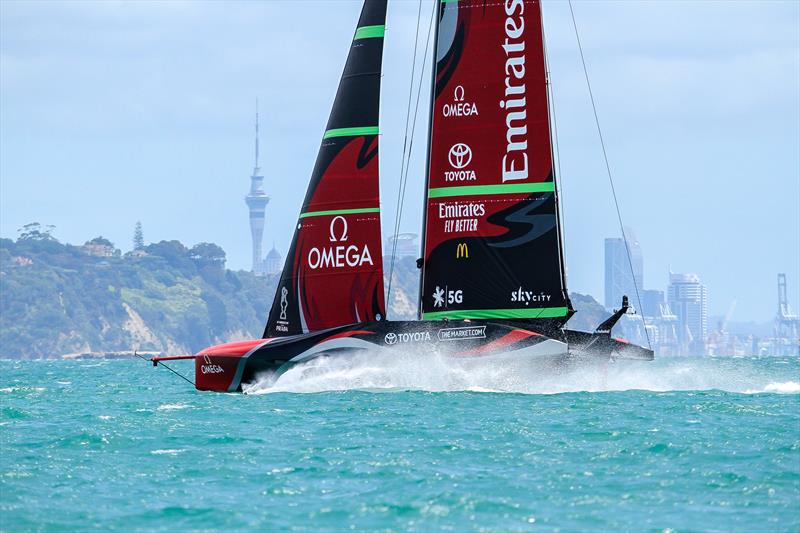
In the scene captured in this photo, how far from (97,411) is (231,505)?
11.6m

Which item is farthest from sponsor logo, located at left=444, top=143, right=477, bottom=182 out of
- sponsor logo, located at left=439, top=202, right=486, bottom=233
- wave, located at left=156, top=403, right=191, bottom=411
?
wave, located at left=156, top=403, right=191, bottom=411

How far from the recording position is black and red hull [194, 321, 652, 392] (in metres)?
24.9

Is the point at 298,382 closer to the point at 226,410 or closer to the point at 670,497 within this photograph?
the point at 226,410

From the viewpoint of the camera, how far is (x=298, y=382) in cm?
2589

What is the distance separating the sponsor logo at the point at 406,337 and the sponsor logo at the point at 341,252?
2057 mm

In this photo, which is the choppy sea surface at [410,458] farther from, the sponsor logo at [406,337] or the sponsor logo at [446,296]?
the sponsor logo at [446,296]

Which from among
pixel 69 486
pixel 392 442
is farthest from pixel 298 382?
pixel 69 486

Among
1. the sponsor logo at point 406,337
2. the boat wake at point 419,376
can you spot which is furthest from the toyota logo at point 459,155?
the boat wake at point 419,376

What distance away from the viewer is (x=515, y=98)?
25.7 meters

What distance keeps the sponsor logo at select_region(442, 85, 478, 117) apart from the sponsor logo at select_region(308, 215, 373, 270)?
2.81m

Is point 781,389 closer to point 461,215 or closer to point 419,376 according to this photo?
point 461,215

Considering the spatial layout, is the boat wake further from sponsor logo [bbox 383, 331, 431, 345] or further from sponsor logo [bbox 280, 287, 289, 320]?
sponsor logo [bbox 280, 287, 289, 320]

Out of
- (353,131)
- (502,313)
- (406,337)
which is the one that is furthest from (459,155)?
(406,337)

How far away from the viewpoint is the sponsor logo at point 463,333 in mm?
24953
